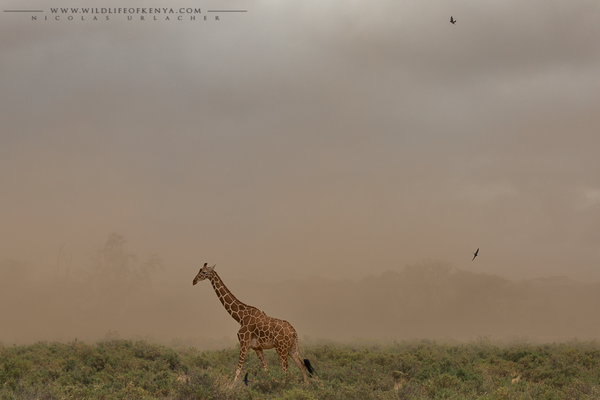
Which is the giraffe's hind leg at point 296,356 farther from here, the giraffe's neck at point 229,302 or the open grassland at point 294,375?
the giraffe's neck at point 229,302

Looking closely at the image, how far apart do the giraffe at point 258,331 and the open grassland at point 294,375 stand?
0.62 metres

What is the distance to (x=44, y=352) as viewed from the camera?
23719 mm

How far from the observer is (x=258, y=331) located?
1750cm

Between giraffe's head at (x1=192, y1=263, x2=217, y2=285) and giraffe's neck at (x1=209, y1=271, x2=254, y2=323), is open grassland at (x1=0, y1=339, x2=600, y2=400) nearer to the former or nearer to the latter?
giraffe's neck at (x1=209, y1=271, x2=254, y2=323)

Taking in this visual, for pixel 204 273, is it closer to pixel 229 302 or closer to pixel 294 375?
pixel 229 302

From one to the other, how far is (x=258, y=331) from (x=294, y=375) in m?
1.90

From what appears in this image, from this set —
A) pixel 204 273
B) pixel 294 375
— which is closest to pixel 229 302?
pixel 204 273

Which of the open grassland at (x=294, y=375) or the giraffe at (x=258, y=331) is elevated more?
the giraffe at (x=258, y=331)

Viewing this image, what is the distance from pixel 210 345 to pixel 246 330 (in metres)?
26.2

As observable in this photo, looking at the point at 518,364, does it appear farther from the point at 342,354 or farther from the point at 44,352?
the point at 44,352

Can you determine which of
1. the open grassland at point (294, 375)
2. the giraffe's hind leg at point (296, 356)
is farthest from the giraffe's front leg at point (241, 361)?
the giraffe's hind leg at point (296, 356)

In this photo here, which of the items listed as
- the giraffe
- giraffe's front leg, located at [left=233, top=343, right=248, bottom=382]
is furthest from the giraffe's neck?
giraffe's front leg, located at [left=233, top=343, right=248, bottom=382]

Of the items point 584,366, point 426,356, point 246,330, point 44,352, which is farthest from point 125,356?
point 584,366

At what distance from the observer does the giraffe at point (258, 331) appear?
1722cm
